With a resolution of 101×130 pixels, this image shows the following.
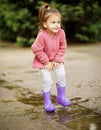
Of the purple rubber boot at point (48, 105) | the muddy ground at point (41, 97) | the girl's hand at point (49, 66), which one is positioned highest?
the girl's hand at point (49, 66)

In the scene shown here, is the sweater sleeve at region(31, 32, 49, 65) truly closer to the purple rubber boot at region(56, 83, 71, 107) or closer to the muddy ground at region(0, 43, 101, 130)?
the purple rubber boot at region(56, 83, 71, 107)

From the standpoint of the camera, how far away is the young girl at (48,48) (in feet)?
15.4

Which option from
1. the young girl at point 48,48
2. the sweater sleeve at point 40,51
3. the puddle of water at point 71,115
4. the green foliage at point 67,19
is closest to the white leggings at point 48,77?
the young girl at point 48,48

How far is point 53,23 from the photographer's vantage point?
4730mm

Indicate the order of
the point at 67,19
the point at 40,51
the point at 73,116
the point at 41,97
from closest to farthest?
the point at 73,116 → the point at 40,51 → the point at 41,97 → the point at 67,19

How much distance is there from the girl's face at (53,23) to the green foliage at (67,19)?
7.43 m

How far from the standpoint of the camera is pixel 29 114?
4668 mm

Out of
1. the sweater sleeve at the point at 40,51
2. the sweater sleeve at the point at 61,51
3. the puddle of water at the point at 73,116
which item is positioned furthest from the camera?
the sweater sleeve at the point at 61,51

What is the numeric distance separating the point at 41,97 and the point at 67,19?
6.97 metres

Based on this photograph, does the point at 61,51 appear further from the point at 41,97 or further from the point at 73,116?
the point at 41,97

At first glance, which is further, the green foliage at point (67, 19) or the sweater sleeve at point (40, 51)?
the green foliage at point (67, 19)

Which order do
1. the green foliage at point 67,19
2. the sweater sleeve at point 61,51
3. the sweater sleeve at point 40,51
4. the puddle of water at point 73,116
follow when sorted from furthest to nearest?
the green foliage at point 67,19 < the sweater sleeve at point 61,51 < the sweater sleeve at point 40,51 < the puddle of water at point 73,116

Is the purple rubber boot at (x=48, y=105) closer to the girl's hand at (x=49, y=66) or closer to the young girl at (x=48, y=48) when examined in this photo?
the young girl at (x=48, y=48)

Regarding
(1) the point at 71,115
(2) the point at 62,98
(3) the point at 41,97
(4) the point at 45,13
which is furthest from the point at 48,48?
(3) the point at 41,97
